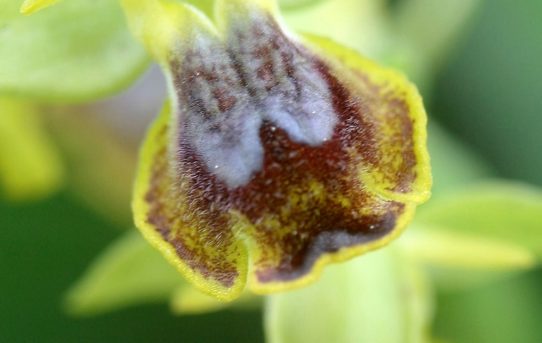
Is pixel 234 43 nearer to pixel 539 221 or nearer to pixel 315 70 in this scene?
pixel 315 70

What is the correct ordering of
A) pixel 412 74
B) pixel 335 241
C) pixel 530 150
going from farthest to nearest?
pixel 530 150
pixel 412 74
pixel 335 241

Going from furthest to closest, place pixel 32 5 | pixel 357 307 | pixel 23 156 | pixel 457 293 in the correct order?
pixel 23 156 < pixel 457 293 < pixel 357 307 < pixel 32 5

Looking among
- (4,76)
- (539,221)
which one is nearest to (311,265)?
(4,76)

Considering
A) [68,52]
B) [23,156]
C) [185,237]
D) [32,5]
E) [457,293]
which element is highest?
[32,5]

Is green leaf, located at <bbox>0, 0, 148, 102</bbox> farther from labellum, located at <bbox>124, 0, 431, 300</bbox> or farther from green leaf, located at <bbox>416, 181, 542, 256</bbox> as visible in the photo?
green leaf, located at <bbox>416, 181, 542, 256</bbox>

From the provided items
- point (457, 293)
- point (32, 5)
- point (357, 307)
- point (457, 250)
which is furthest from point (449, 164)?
point (32, 5)

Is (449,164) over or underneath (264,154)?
underneath

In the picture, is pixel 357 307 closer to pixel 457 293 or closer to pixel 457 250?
pixel 457 250
